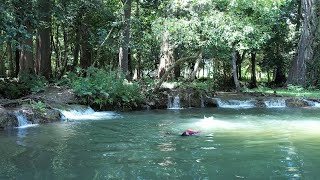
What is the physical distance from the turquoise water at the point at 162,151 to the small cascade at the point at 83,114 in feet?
4.80

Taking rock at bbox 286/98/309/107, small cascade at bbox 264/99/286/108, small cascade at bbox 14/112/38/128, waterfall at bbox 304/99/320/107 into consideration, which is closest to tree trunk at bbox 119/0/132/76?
small cascade at bbox 264/99/286/108

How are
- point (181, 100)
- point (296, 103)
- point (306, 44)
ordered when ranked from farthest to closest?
point (306, 44)
point (181, 100)
point (296, 103)

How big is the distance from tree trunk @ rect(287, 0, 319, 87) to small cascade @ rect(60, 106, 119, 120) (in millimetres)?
13934

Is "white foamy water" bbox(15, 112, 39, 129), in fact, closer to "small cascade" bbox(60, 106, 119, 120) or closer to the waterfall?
"small cascade" bbox(60, 106, 119, 120)

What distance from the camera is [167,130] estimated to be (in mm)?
11047

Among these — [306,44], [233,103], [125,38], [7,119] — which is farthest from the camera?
[306,44]

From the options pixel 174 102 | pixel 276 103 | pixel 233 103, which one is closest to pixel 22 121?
pixel 174 102

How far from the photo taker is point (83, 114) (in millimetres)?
15359

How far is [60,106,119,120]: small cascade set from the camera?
559 inches

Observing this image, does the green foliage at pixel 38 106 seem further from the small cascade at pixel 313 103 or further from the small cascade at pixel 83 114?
the small cascade at pixel 313 103

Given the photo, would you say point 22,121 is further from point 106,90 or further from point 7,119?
point 106,90

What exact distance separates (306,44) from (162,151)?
770 inches

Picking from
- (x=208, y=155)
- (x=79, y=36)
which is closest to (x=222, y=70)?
(x=79, y=36)

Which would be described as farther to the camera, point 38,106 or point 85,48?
point 85,48
